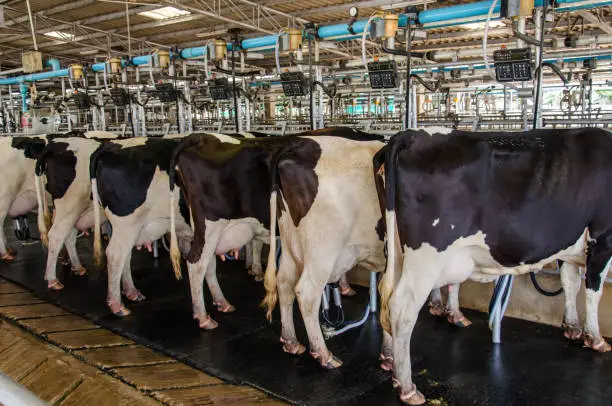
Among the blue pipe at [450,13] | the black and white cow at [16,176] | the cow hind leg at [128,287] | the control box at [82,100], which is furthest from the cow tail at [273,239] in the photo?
the control box at [82,100]

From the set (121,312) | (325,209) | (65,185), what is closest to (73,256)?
(65,185)

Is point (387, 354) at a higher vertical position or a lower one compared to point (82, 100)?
lower

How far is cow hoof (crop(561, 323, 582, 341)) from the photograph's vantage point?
3973mm

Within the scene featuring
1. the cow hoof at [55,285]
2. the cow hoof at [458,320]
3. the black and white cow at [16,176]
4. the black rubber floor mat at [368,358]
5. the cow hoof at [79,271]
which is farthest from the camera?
the black and white cow at [16,176]

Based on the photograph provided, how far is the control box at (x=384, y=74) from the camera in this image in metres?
5.88

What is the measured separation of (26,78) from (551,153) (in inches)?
591

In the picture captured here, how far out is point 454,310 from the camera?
4480 millimetres

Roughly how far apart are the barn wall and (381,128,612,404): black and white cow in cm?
83

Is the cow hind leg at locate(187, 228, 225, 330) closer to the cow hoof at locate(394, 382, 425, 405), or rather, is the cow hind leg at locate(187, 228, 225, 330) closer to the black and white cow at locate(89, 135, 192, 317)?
the black and white cow at locate(89, 135, 192, 317)

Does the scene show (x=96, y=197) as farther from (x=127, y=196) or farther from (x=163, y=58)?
(x=163, y=58)

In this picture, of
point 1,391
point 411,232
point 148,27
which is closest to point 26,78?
point 148,27

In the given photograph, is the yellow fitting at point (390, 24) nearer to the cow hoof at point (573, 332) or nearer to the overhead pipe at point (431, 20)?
the overhead pipe at point (431, 20)

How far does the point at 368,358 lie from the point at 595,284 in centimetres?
166

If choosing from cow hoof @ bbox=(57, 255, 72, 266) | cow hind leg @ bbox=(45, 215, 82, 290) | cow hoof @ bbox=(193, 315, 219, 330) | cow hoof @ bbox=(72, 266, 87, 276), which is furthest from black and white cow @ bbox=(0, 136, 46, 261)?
cow hoof @ bbox=(193, 315, 219, 330)
